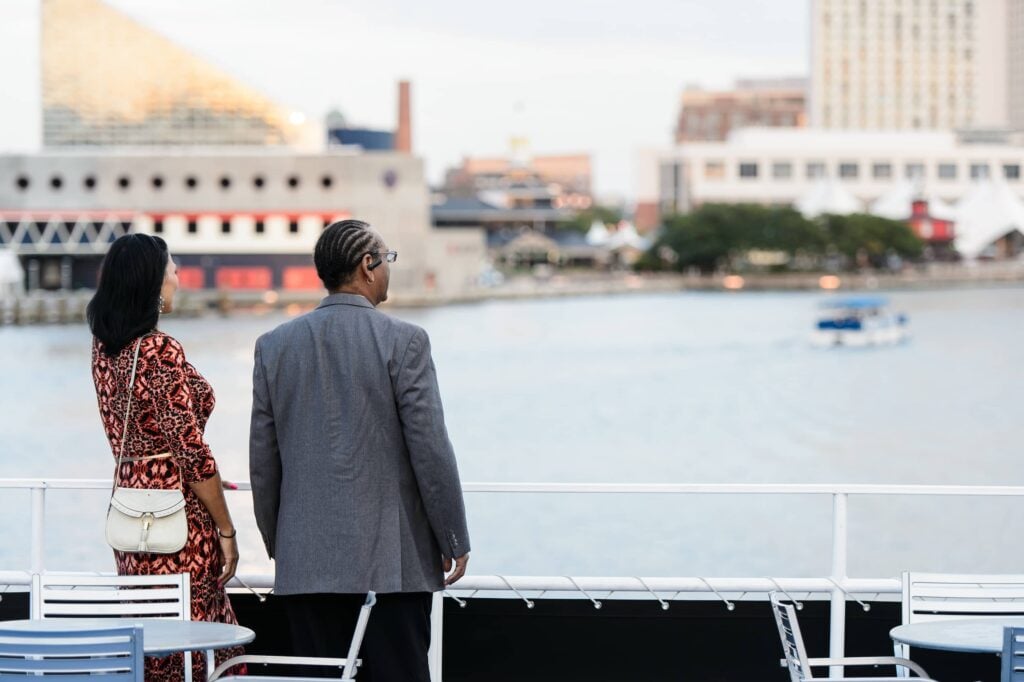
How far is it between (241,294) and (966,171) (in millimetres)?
70477

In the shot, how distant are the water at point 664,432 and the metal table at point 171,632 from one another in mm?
16236

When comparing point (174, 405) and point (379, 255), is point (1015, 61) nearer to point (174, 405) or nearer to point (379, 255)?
point (379, 255)

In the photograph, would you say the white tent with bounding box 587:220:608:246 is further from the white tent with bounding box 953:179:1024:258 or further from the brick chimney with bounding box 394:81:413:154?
the white tent with bounding box 953:179:1024:258

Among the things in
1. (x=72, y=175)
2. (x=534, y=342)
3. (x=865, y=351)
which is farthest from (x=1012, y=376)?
(x=72, y=175)

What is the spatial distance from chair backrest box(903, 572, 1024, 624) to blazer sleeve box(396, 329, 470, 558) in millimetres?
1195

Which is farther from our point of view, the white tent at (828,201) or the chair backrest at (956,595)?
the white tent at (828,201)

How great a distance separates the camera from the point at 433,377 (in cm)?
403

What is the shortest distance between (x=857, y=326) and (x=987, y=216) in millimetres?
57689

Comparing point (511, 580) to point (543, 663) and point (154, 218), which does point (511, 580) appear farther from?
point (154, 218)

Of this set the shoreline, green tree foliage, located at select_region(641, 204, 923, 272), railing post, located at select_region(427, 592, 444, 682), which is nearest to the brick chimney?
the shoreline

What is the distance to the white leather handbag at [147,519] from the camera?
4.25m

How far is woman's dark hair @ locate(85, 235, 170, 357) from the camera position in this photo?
4242 mm

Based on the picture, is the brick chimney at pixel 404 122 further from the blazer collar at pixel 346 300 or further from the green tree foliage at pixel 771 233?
the blazer collar at pixel 346 300

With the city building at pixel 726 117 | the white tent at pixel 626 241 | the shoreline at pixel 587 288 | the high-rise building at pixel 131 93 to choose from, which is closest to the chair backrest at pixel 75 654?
the shoreline at pixel 587 288
